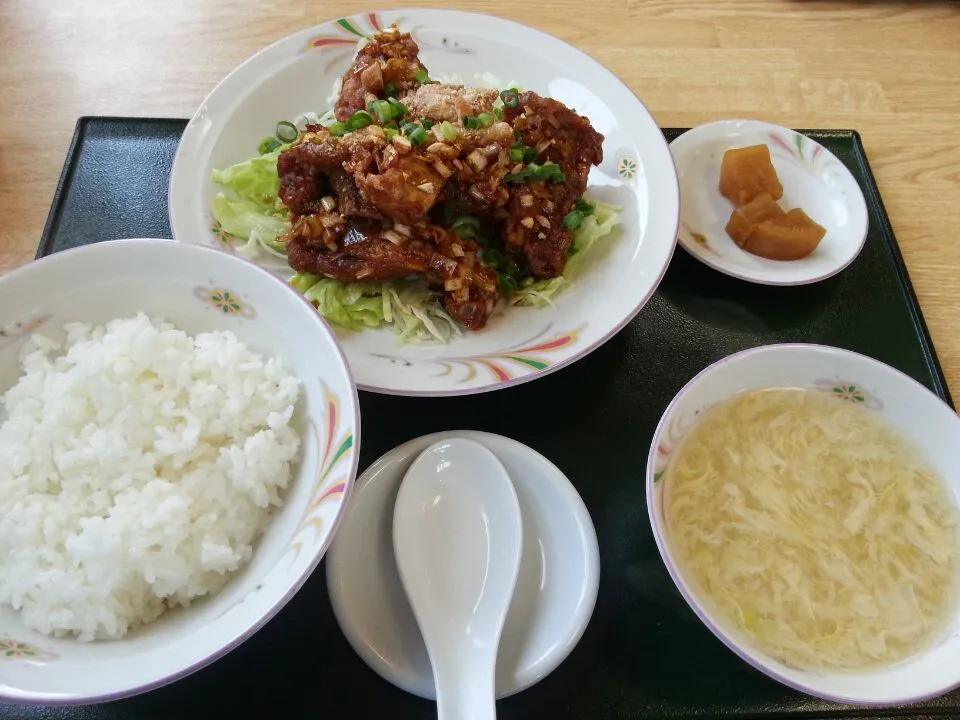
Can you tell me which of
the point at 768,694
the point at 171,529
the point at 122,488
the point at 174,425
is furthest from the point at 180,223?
the point at 768,694

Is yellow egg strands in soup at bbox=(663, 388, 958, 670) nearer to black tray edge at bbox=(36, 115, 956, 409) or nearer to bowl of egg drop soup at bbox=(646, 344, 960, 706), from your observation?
bowl of egg drop soup at bbox=(646, 344, 960, 706)

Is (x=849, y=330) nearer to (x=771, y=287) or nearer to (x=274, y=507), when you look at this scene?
(x=771, y=287)

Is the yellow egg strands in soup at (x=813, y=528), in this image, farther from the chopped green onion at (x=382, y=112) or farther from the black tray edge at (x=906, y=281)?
the chopped green onion at (x=382, y=112)

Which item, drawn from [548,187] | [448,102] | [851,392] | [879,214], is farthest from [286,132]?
[879,214]

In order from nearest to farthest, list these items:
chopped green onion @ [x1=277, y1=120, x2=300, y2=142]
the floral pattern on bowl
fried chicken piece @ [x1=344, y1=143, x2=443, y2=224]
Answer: the floral pattern on bowl → fried chicken piece @ [x1=344, y1=143, x2=443, y2=224] → chopped green onion @ [x1=277, y1=120, x2=300, y2=142]

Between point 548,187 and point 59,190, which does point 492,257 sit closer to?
point 548,187

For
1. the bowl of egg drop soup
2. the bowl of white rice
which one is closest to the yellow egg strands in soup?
the bowl of egg drop soup
